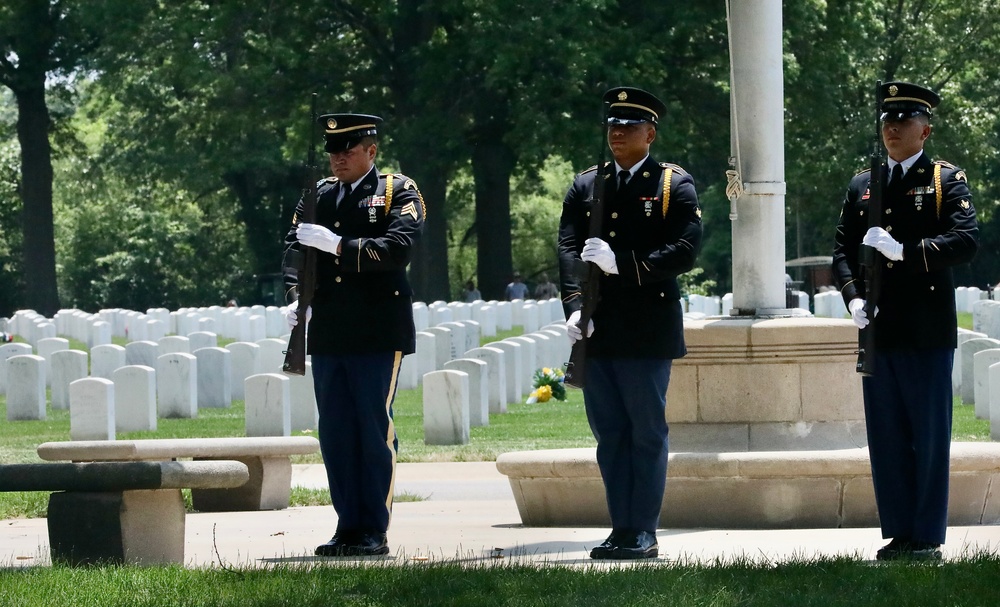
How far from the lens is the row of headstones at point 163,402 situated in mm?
16094

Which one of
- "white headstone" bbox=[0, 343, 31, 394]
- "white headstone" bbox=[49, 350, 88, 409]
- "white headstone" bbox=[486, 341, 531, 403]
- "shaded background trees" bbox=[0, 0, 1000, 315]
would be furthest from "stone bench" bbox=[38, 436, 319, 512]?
"shaded background trees" bbox=[0, 0, 1000, 315]

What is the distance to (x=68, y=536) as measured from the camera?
7.28 metres

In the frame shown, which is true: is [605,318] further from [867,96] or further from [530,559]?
Answer: [867,96]

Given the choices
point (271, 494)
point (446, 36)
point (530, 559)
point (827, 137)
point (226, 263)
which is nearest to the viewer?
point (530, 559)

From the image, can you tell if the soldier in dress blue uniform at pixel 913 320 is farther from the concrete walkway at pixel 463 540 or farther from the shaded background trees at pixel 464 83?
the shaded background trees at pixel 464 83

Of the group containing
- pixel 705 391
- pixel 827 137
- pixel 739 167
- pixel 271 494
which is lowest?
pixel 271 494

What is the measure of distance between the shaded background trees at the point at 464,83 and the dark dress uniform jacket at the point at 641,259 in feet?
100

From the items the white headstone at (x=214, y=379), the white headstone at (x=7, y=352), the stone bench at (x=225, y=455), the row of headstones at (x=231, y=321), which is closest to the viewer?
the stone bench at (x=225, y=455)

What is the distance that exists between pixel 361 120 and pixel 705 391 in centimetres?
256

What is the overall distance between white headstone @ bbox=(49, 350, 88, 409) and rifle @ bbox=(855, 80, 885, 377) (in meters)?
15.7

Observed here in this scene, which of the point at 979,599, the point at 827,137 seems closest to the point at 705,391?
the point at 979,599

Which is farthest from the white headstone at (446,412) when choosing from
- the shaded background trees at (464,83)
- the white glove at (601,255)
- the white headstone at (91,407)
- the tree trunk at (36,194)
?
the tree trunk at (36,194)

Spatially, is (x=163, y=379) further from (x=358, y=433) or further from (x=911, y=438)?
(x=911, y=438)

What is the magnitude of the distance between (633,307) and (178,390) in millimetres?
13111
